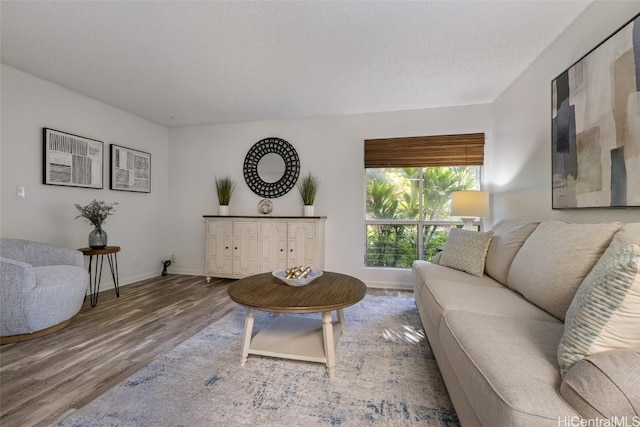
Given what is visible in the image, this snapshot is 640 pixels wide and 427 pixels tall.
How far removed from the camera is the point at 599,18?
1700 millimetres

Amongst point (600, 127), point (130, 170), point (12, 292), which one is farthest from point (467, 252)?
point (130, 170)

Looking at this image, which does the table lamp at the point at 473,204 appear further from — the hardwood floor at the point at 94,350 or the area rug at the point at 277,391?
the hardwood floor at the point at 94,350

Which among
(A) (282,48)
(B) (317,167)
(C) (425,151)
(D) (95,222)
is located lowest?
(D) (95,222)

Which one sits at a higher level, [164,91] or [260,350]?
[164,91]

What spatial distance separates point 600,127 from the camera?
5.29ft

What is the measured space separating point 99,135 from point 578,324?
4.52 m

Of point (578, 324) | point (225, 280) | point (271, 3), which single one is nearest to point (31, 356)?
point (225, 280)

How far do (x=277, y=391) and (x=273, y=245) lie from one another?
2.28 meters

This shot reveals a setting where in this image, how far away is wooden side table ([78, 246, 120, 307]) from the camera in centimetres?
286

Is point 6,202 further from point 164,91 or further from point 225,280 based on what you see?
point 225,280

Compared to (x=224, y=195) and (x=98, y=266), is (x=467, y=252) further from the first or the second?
(x=98, y=266)

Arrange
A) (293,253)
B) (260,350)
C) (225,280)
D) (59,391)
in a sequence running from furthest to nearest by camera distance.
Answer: (225,280) → (293,253) → (260,350) → (59,391)

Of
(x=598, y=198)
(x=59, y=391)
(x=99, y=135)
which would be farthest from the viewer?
(x=99, y=135)

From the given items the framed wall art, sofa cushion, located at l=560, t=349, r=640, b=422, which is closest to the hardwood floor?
the framed wall art
